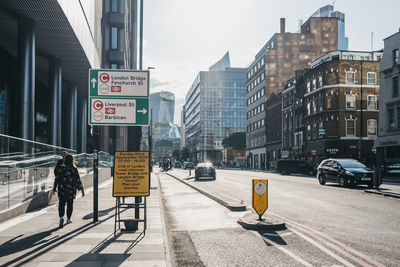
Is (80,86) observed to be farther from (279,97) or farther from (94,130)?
(279,97)

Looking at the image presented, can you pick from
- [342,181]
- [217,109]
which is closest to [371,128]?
[342,181]

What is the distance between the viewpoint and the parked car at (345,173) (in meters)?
19.3

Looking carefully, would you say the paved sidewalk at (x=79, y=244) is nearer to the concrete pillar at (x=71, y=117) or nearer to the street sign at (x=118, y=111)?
the street sign at (x=118, y=111)

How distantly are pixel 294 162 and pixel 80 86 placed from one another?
80.2 feet

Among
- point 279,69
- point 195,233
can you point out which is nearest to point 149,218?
point 195,233

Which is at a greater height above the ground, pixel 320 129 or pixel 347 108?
pixel 347 108

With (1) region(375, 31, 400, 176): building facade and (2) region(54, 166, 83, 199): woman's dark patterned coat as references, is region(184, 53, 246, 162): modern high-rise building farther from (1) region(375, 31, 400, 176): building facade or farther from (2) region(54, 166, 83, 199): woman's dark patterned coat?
(2) region(54, 166, 83, 199): woman's dark patterned coat

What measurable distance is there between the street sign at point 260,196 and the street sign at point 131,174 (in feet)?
8.55

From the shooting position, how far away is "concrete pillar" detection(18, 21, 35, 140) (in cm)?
1870

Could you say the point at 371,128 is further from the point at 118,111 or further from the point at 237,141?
the point at 237,141

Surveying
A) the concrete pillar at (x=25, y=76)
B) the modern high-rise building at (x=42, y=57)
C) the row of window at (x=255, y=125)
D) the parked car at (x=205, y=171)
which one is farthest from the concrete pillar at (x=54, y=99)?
the row of window at (x=255, y=125)

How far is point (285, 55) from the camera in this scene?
247 feet

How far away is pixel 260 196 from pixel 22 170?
22.1ft

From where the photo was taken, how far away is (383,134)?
39.3 metres
